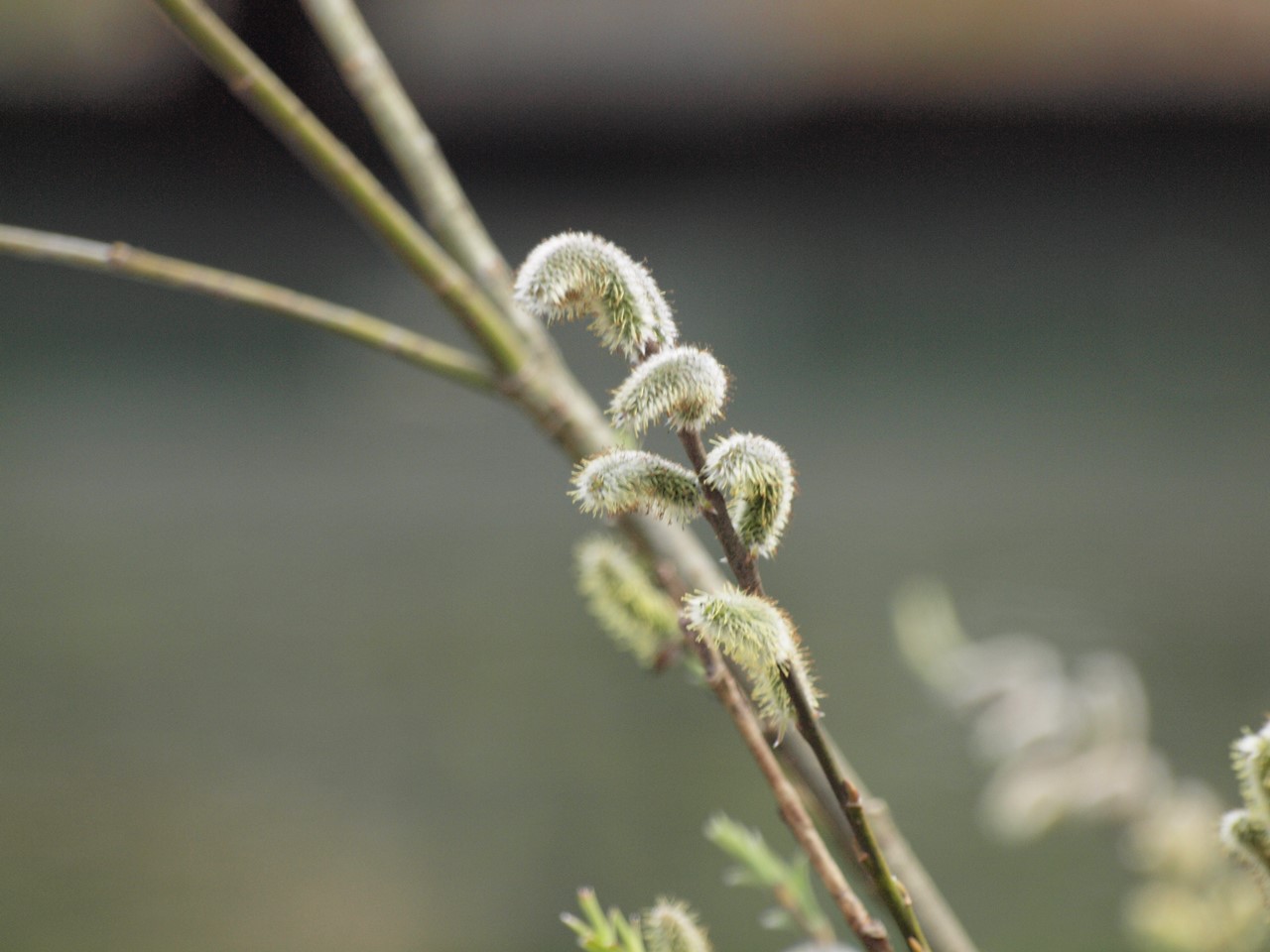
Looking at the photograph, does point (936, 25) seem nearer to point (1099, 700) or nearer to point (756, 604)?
point (1099, 700)

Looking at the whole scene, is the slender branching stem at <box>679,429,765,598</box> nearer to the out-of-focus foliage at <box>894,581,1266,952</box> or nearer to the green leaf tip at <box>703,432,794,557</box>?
the green leaf tip at <box>703,432,794,557</box>

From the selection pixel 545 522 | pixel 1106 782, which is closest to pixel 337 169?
pixel 1106 782

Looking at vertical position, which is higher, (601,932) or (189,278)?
(189,278)

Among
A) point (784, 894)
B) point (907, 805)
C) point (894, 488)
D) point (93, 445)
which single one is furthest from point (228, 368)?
point (784, 894)

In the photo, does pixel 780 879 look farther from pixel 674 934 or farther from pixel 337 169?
pixel 337 169

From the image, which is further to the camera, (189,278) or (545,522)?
(545,522)

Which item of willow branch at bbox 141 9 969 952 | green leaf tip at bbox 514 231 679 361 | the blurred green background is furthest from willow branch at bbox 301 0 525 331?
the blurred green background

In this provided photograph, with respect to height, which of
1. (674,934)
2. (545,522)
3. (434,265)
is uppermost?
(545,522)
